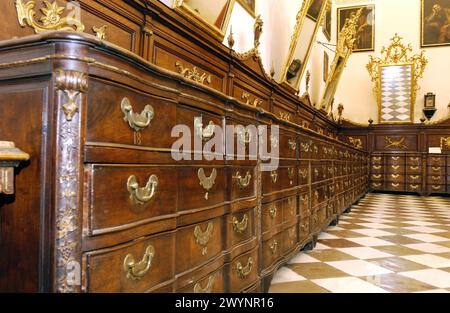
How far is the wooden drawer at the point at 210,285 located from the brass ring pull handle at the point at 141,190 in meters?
0.42

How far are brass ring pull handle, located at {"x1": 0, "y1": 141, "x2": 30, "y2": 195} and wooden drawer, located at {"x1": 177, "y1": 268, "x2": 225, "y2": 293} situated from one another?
0.68 m

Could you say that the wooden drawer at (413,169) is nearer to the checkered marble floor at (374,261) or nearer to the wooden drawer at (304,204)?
the checkered marble floor at (374,261)

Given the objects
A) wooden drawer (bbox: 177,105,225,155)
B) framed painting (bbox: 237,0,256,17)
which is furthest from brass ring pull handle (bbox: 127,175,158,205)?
framed painting (bbox: 237,0,256,17)

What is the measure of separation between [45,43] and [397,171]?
9822mm

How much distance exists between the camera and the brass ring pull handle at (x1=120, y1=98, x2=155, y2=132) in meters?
0.99

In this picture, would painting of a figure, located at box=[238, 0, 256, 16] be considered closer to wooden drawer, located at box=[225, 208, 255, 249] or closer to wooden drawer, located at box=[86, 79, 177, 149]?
wooden drawer, located at box=[225, 208, 255, 249]

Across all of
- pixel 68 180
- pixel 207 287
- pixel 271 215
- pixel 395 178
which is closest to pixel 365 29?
pixel 395 178

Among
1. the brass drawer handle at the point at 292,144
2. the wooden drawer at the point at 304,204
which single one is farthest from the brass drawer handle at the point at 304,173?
the brass drawer handle at the point at 292,144

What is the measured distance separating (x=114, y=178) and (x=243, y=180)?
0.97m

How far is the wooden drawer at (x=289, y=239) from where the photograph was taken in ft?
8.45
